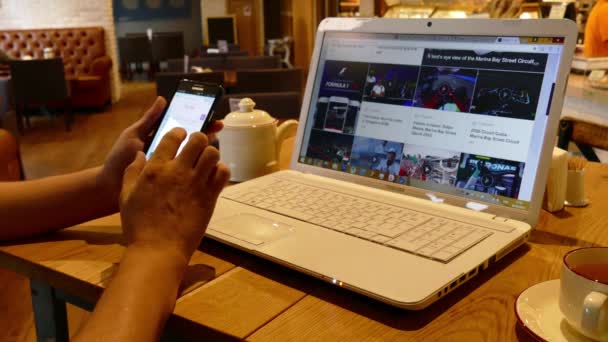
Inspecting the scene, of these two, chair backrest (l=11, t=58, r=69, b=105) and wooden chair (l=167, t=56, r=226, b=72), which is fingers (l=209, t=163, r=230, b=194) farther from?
chair backrest (l=11, t=58, r=69, b=105)

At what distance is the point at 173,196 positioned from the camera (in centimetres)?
63

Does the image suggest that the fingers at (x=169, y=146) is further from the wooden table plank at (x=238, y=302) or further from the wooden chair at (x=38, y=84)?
the wooden chair at (x=38, y=84)

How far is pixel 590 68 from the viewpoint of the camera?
9.51 feet

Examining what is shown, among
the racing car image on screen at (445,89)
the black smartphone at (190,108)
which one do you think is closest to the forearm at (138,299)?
the black smartphone at (190,108)

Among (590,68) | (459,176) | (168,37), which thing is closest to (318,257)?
(459,176)

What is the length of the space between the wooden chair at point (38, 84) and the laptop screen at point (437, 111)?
5367 millimetres

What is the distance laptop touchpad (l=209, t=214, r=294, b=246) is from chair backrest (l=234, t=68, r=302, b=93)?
3500 millimetres

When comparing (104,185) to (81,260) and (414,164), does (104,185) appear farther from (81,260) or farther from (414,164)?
(414,164)

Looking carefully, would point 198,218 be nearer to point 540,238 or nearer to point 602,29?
point 540,238

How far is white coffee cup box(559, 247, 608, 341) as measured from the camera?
1.65ft

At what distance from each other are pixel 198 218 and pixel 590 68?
2849 mm

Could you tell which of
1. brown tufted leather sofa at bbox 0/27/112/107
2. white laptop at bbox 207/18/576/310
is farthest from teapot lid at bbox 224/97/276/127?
brown tufted leather sofa at bbox 0/27/112/107

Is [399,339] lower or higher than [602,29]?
lower

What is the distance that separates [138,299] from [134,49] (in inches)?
391
